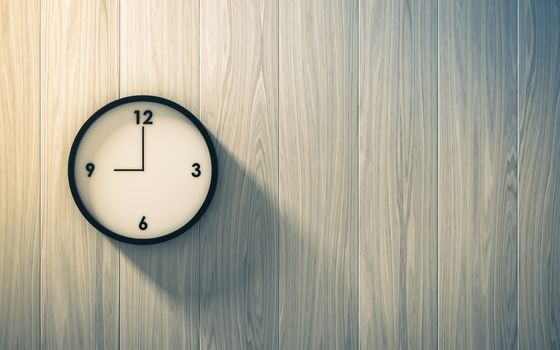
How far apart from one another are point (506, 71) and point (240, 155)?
2.37ft

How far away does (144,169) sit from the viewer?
3.20 feet

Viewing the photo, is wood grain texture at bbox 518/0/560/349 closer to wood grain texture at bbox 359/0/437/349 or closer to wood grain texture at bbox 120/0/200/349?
wood grain texture at bbox 359/0/437/349

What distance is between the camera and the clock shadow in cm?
99

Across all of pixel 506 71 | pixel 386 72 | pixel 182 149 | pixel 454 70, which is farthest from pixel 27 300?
pixel 506 71

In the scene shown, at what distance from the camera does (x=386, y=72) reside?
3.42ft

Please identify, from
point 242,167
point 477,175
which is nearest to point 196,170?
point 242,167

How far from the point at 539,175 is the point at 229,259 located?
828 millimetres

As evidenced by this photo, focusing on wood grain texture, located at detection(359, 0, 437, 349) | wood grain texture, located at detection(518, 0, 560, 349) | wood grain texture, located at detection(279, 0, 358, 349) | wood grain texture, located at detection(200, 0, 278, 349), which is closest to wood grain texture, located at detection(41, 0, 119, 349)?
wood grain texture, located at detection(200, 0, 278, 349)

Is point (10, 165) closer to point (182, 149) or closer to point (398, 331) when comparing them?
point (182, 149)

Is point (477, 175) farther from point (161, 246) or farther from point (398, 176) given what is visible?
point (161, 246)

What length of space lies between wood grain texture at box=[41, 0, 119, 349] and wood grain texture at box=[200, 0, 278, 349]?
0.23m

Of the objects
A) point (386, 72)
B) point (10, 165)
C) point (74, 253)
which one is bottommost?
point (74, 253)

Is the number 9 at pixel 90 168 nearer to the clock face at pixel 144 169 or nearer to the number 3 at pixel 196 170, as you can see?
the clock face at pixel 144 169

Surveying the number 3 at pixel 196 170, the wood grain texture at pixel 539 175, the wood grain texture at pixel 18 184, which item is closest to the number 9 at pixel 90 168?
the wood grain texture at pixel 18 184
